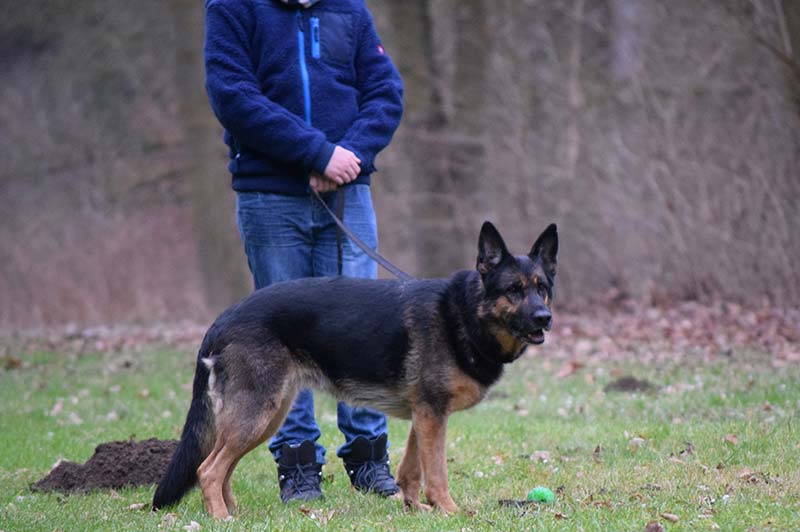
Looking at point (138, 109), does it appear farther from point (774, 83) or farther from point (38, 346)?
point (774, 83)

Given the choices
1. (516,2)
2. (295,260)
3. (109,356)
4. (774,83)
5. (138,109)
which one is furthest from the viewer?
(138,109)

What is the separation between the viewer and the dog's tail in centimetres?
573

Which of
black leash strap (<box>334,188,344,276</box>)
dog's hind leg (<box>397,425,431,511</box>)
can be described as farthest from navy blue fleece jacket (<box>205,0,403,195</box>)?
dog's hind leg (<box>397,425,431,511</box>)

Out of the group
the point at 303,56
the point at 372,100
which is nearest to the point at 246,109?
the point at 303,56

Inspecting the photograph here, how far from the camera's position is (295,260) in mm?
6438

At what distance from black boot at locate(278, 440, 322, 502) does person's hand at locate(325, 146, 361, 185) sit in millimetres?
1638

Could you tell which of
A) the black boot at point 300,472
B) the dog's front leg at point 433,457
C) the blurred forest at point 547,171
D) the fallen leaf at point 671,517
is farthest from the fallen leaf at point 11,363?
the fallen leaf at point 671,517

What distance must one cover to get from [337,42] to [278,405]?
7.51 ft

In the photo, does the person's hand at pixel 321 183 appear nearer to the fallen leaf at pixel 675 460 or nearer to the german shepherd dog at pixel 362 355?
the german shepherd dog at pixel 362 355

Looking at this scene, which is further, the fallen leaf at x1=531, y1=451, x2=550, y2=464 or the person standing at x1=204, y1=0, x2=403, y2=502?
the fallen leaf at x1=531, y1=451, x2=550, y2=464

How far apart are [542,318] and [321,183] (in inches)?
64.5

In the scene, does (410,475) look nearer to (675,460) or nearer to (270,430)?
(270,430)

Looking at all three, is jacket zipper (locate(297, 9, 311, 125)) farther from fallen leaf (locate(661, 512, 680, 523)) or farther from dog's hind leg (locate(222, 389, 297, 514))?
fallen leaf (locate(661, 512, 680, 523))

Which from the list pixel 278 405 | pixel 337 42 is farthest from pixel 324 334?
pixel 337 42
